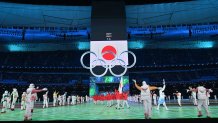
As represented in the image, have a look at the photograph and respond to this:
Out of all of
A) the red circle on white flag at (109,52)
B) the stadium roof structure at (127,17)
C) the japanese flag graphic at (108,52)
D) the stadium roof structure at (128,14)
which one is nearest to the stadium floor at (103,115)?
the japanese flag graphic at (108,52)

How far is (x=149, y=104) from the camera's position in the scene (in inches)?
394

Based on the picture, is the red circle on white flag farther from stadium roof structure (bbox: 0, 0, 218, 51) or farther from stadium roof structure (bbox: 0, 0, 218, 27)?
stadium roof structure (bbox: 0, 0, 218, 27)

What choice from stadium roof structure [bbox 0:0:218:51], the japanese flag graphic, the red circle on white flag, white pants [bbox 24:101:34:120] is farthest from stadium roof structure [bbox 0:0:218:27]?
white pants [bbox 24:101:34:120]

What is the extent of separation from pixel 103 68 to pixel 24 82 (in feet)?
87.3

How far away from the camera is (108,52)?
29.0 meters

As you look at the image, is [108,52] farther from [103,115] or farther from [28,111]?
[28,111]

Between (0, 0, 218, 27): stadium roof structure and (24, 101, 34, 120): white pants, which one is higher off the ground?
(0, 0, 218, 27): stadium roof structure

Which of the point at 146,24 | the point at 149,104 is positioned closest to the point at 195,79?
the point at 146,24

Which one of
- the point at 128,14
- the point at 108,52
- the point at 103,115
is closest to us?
the point at 103,115

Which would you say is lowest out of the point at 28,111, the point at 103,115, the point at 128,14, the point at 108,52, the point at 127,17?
→ the point at 103,115

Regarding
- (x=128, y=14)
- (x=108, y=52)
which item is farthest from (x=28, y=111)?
(x=128, y=14)

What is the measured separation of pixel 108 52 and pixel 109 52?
123 millimetres

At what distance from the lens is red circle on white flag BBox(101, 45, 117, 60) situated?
29003 millimetres

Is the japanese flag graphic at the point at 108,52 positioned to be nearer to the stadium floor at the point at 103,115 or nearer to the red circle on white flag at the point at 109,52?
the red circle on white flag at the point at 109,52
